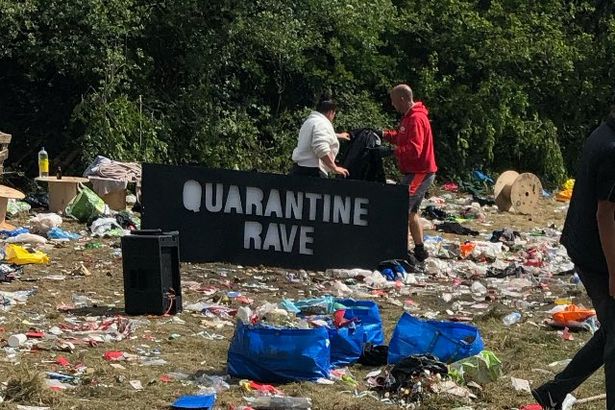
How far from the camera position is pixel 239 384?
6.26 meters

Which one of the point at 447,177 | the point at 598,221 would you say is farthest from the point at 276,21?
the point at 598,221

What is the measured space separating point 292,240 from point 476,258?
7.59 ft

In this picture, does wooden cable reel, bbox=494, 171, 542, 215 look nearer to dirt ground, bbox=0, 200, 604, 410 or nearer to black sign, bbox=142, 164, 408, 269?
dirt ground, bbox=0, 200, 604, 410

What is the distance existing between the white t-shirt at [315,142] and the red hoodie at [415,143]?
0.70m

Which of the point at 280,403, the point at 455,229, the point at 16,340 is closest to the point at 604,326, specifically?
the point at 280,403

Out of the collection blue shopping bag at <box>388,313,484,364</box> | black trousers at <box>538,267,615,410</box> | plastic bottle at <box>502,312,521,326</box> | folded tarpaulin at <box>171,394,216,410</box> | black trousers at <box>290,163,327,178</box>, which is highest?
black trousers at <box>290,163,327,178</box>

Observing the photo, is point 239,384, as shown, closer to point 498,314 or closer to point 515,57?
point 498,314

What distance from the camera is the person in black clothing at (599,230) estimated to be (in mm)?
4730

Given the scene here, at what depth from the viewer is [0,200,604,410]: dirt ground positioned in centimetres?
596

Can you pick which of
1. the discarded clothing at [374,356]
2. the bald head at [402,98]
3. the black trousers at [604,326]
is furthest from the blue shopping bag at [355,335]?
the bald head at [402,98]

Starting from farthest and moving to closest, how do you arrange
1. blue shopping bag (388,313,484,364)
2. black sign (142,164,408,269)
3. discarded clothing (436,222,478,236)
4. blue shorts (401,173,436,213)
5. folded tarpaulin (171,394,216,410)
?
discarded clothing (436,222,478,236)
blue shorts (401,173,436,213)
black sign (142,164,408,269)
blue shopping bag (388,313,484,364)
folded tarpaulin (171,394,216,410)

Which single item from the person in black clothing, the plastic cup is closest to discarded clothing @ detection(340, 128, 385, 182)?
the plastic cup

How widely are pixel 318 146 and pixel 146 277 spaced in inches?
121

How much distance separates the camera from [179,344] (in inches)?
287
